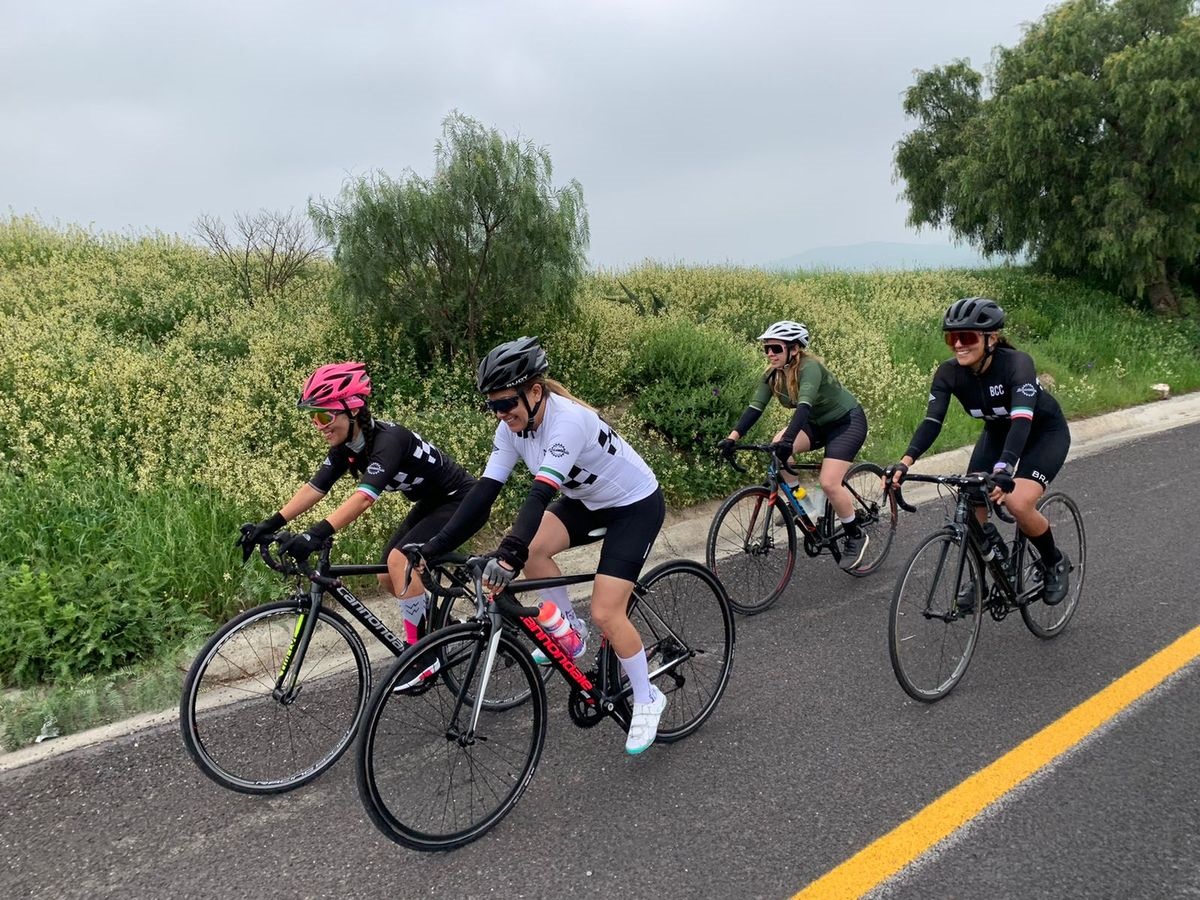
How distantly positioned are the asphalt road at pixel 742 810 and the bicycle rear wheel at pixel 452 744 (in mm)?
126

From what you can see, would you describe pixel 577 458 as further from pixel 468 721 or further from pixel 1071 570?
pixel 1071 570

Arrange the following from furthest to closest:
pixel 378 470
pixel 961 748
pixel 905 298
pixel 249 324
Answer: pixel 905 298
pixel 249 324
pixel 378 470
pixel 961 748

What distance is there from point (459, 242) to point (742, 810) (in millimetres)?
6979

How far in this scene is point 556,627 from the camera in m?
3.47

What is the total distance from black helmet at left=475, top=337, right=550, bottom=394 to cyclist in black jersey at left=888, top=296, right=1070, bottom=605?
83.3 inches

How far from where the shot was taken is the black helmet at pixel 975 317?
4410mm

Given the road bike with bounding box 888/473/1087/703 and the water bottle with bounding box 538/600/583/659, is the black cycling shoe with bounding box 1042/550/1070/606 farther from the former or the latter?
the water bottle with bounding box 538/600/583/659

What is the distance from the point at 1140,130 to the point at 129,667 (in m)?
18.5

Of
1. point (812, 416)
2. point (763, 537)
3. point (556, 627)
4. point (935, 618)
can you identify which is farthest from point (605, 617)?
point (812, 416)

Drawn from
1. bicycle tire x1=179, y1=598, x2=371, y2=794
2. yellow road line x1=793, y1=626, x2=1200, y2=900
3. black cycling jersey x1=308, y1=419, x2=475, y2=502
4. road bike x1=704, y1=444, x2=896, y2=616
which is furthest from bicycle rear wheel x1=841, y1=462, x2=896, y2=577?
bicycle tire x1=179, y1=598, x2=371, y2=794

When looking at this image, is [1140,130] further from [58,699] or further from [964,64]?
[58,699]

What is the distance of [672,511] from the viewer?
740 centimetres

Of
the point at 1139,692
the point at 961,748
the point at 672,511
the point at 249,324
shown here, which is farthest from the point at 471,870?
the point at 249,324

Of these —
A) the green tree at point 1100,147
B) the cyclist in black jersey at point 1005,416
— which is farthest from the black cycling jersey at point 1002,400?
the green tree at point 1100,147
